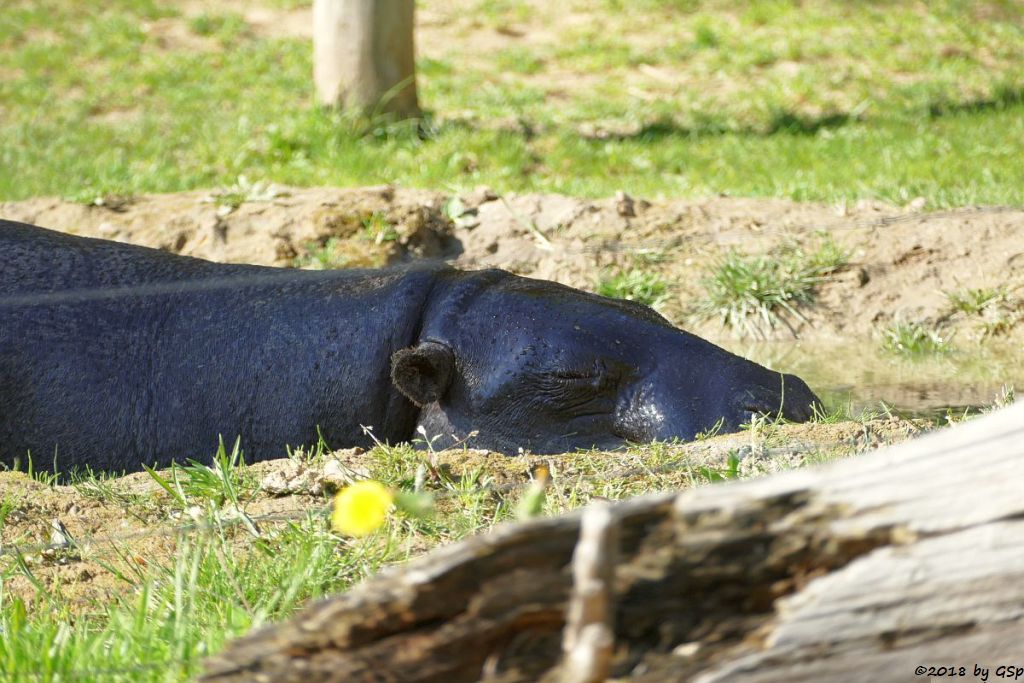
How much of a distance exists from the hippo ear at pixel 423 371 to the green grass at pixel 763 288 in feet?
7.69

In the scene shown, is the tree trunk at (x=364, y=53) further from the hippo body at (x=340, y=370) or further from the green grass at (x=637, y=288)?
the hippo body at (x=340, y=370)

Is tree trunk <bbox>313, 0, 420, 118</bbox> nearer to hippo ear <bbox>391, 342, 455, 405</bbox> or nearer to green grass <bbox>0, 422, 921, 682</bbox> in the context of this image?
hippo ear <bbox>391, 342, 455, 405</bbox>

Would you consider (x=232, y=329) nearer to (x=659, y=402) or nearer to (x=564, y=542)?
(x=659, y=402)

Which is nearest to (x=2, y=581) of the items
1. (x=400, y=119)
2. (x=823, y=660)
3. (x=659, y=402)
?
(x=823, y=660)

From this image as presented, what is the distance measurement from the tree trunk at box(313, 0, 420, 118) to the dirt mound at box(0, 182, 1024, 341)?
8.53 ft

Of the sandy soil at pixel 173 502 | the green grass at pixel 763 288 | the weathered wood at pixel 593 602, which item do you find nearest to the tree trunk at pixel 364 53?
the green grass at pixel 763 288

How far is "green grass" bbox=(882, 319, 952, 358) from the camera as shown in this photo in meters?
6.12

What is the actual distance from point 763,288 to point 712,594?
16.3 ft

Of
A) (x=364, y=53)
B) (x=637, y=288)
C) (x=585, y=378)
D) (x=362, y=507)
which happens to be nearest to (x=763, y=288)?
(x=637, y=288)

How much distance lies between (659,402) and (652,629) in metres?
2.77

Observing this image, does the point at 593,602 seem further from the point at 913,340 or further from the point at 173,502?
the point at 913,340

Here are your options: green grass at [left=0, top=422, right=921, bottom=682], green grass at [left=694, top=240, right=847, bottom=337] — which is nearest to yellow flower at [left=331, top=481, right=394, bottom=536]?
green grass at [left=0, top=422, right=921, bottom=682]

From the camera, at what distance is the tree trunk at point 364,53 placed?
954 centimetres

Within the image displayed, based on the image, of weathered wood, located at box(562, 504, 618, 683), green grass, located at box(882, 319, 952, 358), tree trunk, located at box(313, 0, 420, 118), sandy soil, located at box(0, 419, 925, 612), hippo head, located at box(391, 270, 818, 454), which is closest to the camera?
weathered wood, located at box(562, 504, 618, 683)
